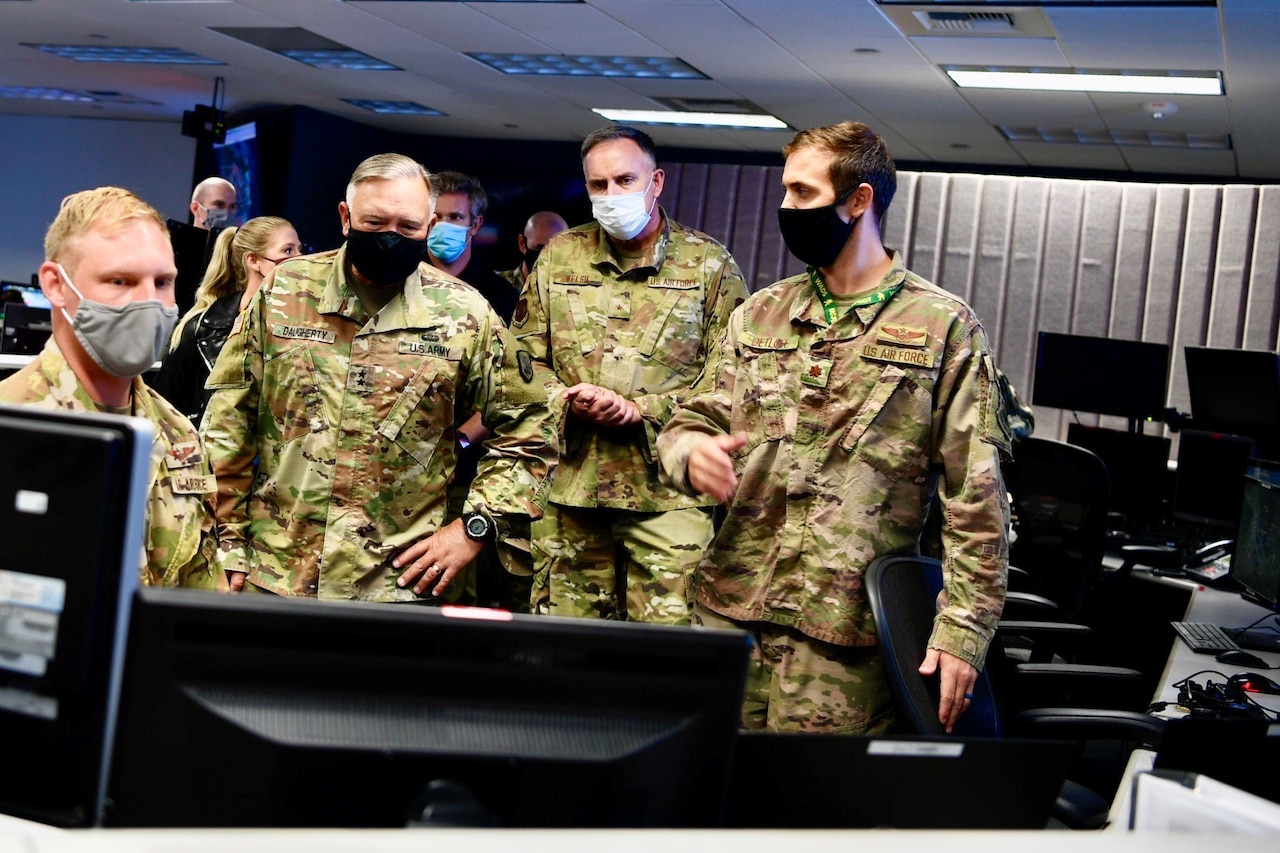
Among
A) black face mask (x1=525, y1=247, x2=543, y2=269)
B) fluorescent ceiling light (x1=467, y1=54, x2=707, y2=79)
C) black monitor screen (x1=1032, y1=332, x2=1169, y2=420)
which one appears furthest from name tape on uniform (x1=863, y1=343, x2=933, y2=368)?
fluorescent ceiling light (x1=467, y1=54, x2=707, y2=79)

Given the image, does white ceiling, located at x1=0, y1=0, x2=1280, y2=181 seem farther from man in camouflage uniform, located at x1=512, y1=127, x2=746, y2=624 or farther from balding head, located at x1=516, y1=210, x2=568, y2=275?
man in camouflage uniform, located at x1=512, y1=127, x2=746, y2=624

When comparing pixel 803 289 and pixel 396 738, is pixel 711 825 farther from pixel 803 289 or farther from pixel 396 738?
pixel 803 289

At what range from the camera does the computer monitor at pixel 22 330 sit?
6219 mm

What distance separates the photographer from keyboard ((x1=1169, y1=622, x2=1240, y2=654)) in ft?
11.3

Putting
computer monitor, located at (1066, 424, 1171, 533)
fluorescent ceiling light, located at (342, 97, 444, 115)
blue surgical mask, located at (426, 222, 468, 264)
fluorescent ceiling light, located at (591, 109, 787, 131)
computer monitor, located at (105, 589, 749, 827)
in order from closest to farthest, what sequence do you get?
computer monitor, located at (105, 589, 749, 827), blue surgical mask, located at (426, 222, 468, 264), computer monitor, located at (1066, 424, 1171, 533), fluorescent ceiling light, located at (591, 109, 787, 131), fluorescent ceiling light, located at (342, 97, 444, 115)

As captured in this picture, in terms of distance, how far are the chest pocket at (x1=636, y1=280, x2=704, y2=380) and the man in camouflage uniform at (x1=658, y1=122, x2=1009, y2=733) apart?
2.75 feet

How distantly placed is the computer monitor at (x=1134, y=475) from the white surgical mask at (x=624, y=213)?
312cm

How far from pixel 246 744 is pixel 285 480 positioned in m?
1.53

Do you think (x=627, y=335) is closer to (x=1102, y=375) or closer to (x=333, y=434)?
(x=333, y=434)

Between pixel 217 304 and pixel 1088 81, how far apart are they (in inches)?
184

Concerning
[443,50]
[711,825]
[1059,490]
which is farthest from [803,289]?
[443,50]

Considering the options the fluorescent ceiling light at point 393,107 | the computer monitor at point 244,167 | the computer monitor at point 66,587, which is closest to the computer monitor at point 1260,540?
the computer monitor at point 66,587

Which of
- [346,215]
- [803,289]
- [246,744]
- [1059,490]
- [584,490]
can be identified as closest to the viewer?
[246,744]

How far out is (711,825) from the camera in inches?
41.5
